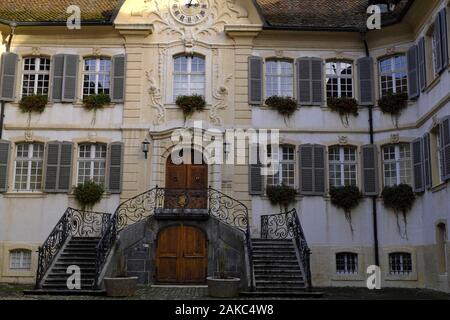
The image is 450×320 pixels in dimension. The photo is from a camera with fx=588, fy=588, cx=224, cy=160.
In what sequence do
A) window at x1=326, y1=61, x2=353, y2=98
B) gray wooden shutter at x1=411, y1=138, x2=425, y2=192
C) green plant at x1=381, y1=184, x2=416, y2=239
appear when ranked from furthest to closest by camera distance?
window at x1=326, y1=61, x2=353, y2=98 < green plant at x1=381, y1=184, x2=416, y2=239 < gray wooden shutter at x1=411, y1=138, x2=425, y2=192

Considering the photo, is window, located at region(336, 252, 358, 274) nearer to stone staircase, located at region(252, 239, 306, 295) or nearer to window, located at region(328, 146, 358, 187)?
window, located at region(328, 146, 358, 187)

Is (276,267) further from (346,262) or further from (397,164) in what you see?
(397,164)

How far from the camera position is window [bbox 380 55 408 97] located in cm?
1814

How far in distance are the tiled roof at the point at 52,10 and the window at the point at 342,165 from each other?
827 centimetres

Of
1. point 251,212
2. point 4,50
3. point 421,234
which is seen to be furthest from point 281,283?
point 4,50

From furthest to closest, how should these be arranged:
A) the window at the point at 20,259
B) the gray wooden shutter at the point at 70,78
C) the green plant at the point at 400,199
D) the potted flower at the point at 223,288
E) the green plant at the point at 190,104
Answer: the gray wooden shutter at the point at 70,78 < the green plant at the point at 190,104 < the window at the point at 20,259 < the green plant at the point at 400,199 < the potted flower at the point at 223,288

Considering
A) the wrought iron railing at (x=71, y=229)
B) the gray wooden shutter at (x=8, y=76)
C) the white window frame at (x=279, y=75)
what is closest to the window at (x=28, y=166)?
the gray wooden shutter at (x=8, y=76)

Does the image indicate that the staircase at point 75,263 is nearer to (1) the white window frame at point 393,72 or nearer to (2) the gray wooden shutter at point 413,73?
(1) the white window frame at point 393,72

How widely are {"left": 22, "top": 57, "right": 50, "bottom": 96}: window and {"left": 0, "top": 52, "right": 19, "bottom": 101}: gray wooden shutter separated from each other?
1.20 ft

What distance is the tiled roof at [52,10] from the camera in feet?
61.5

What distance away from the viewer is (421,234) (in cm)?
1717

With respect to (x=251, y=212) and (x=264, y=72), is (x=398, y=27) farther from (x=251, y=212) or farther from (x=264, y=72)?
(x=251, y=212)

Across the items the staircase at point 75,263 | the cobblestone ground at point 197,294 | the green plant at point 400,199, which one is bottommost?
the cobblestone ground at point 197,294

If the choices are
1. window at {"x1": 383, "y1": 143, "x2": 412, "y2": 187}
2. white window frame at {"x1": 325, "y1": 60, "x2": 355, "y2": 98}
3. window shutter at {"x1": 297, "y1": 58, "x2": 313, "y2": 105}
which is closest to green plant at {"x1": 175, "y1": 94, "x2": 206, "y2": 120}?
window shutter at {"x1": 297, "y1": 58, "x2": 313, "y2": 105}
